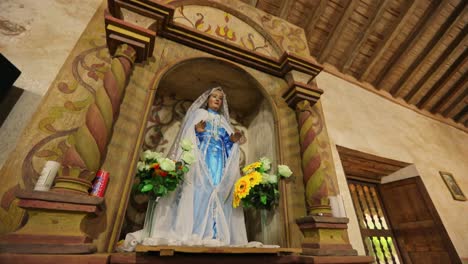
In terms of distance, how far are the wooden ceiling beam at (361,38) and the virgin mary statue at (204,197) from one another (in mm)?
2874

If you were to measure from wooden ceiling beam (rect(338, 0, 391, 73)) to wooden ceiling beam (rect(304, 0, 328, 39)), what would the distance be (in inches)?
32.4

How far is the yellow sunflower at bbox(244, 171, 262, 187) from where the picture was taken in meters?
1.91

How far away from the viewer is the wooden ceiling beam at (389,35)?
3.37 m

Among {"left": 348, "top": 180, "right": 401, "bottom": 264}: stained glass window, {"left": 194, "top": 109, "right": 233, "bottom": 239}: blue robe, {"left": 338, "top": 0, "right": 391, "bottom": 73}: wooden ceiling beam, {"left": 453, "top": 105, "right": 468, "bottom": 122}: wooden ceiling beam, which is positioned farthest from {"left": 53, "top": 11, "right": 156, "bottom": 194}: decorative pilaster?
{"left": 453, "top": 105, "right": 468, "bottom": 122}: wooden ceiling beam

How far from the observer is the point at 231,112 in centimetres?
321

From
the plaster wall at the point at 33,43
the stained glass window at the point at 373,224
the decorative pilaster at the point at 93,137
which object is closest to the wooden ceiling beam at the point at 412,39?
the stained glass window at the point at 373,224

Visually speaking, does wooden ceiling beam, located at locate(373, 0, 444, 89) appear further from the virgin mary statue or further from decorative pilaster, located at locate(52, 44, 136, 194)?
decorative pilaster, located at locate(52, 44, 136, 194)

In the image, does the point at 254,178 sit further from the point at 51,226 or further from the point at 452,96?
the point at 452,96

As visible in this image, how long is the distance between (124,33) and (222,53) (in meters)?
1.01

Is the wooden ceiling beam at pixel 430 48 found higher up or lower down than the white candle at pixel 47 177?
higher up

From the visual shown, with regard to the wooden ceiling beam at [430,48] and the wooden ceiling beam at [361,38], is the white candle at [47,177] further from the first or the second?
the wooden ceiling beam at [430,48]

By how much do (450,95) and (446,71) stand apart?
29.0 inches

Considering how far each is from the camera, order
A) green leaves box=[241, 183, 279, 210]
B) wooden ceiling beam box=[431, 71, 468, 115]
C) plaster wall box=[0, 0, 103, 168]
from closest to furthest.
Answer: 1. plaster wall box=[0, 0, 103, 168]
2. green leaves box=[241, 183, 279, 210]
3. wooden ceiling beam box=[431, 71, 468, 115]

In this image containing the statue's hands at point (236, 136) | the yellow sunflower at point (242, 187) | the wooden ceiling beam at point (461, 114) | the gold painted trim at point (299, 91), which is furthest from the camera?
the wooden ceiling beam at point (461, 114)
